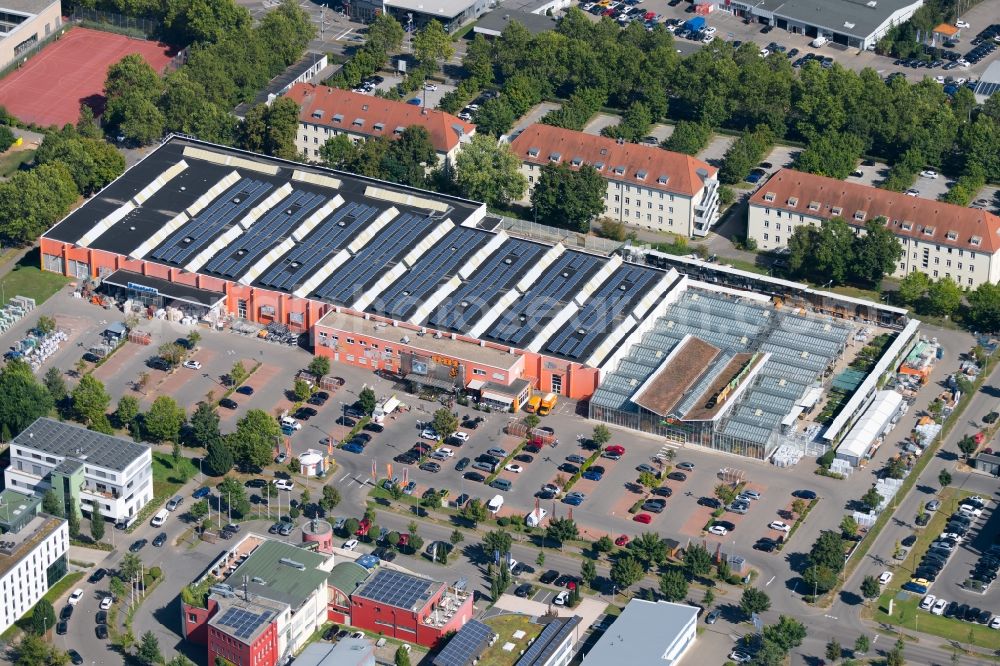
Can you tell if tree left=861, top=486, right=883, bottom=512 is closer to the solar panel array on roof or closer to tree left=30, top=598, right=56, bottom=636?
the solar panel array on roof

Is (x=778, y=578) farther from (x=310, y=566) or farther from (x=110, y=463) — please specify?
(x=110, y=463)

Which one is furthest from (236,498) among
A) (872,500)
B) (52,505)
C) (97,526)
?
(872,500)

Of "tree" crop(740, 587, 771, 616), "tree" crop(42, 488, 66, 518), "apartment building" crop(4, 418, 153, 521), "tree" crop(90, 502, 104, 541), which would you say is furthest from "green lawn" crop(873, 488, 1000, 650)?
"tree" crop(42, 488, 66, 518)

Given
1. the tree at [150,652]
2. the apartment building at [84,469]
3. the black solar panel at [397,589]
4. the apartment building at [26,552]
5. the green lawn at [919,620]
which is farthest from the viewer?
the apartment building at [84,469]

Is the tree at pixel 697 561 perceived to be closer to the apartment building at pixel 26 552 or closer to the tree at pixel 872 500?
the tree at pixel 872 500

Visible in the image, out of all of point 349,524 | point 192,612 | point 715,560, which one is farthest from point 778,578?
point 192,612

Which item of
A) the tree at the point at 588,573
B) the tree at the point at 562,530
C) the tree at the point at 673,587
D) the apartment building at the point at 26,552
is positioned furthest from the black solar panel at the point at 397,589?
the apartment building at the point at 26,552
